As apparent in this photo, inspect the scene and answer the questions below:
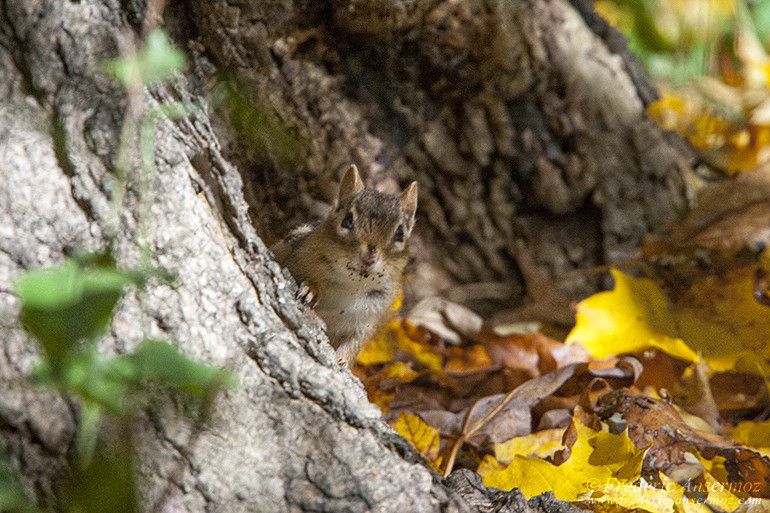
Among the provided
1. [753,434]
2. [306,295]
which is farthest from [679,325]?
[306,295]

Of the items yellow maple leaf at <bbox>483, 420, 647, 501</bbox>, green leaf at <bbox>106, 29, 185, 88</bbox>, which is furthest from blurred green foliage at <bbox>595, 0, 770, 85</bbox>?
green leaf at <bbox>106, 29, 185, 88</bbox>

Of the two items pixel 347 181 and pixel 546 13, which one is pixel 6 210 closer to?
pixel 347 181

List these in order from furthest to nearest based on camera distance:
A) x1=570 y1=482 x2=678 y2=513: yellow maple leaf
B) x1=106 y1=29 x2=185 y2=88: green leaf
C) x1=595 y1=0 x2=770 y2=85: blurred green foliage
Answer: x1=595 y1=0 x2=770 y2=85: blurred green foliage → x1=570 y1=482 x2=678 y2=513: yellow maple leaf → x1=106 y1=29 x2=185 y2=88: green leaf

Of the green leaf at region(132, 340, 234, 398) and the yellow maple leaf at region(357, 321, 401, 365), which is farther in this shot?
the yellow maple leaf at region(357, 321, 401, 365)

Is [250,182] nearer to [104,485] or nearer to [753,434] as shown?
[104,485]

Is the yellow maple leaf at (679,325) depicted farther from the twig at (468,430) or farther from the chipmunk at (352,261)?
the chipmunk at (352,261)

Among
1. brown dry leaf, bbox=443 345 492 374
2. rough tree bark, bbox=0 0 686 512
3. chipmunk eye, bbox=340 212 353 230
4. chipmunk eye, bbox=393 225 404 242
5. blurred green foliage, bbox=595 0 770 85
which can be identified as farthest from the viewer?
blurred green foliage, bbox=595 0 770 85

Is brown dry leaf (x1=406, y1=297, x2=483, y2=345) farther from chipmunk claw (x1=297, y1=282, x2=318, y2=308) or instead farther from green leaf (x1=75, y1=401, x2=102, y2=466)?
green leaf (x1=75, y1=401, x2=102, y2=466)

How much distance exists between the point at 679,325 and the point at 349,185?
1.78 metres

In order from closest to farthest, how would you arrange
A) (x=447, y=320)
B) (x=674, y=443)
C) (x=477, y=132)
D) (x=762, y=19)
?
(x=674, y=443), (x=447, y=320), (x=477, y=132), (x=762, y=19)

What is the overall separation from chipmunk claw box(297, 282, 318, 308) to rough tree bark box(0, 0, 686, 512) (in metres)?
0.56

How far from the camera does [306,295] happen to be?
282 centimetres

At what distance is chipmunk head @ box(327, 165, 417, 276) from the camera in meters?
2.91

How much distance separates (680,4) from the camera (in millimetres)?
6215
